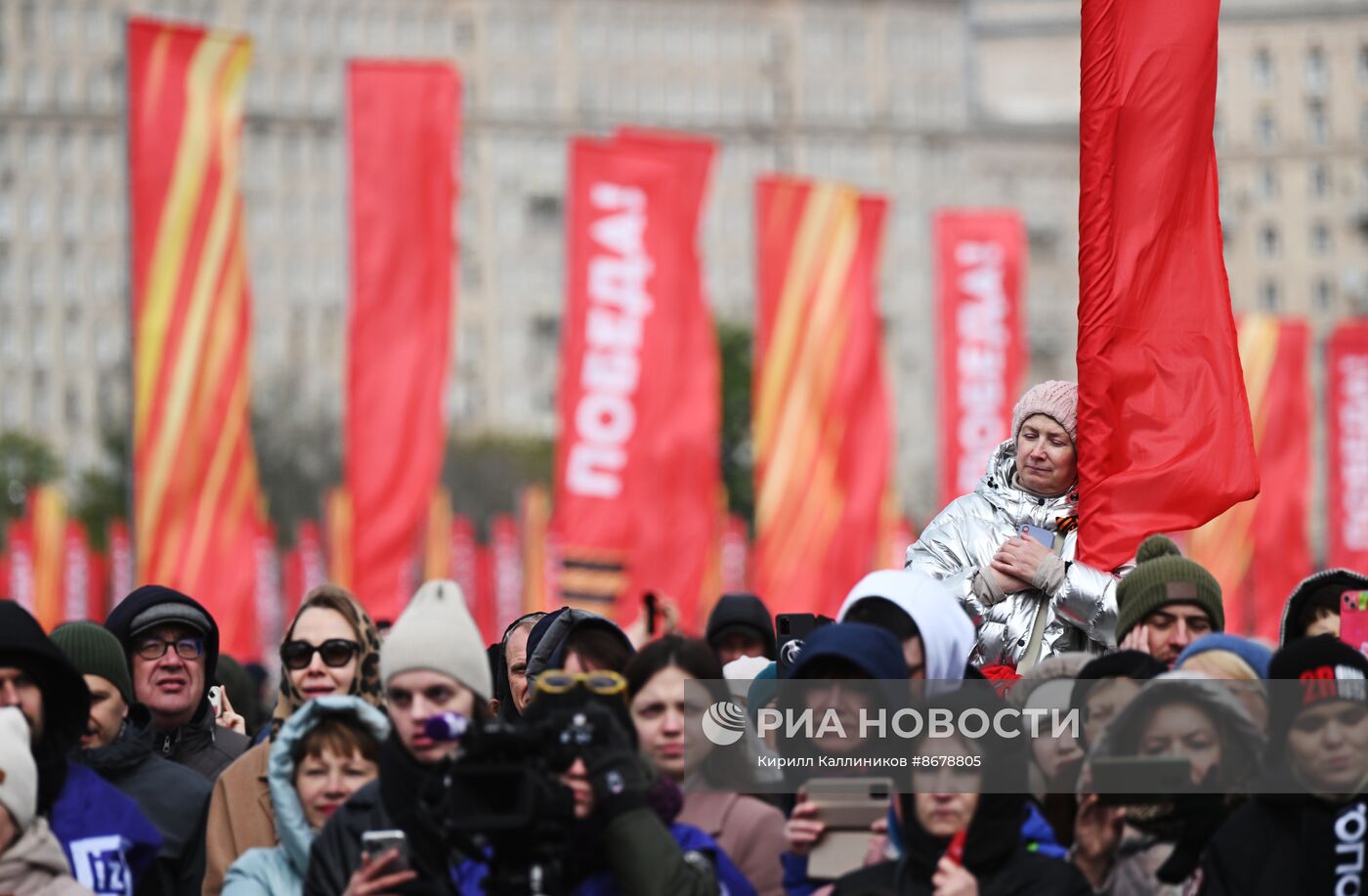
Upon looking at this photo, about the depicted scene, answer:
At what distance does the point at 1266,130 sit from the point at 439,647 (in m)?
112

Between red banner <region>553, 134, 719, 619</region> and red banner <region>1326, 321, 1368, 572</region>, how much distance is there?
51.7 feet

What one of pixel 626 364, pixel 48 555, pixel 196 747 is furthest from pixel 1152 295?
pixel 48 555

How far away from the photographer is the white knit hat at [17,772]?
686 cm

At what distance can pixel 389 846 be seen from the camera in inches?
261

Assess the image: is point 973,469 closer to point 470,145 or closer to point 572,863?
point 572,863

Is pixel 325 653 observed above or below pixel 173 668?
above

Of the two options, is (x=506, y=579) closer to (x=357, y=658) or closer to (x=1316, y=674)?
(x=357, y=658)

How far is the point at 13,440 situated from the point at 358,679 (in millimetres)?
99813

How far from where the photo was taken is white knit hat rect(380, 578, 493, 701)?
6957mm

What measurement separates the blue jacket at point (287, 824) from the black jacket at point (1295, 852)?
206cm

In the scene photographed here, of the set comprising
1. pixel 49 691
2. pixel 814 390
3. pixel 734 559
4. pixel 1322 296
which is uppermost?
pixel 1322 296

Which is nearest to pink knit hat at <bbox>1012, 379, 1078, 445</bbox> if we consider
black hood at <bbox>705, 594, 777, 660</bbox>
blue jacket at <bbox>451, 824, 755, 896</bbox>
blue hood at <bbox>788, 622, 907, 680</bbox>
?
black hood at <bbox>705, 594, 777, 660</bbox>

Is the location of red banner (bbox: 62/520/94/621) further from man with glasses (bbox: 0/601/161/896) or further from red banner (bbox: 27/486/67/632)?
man with glasses (bbox: 0/601/161/896)

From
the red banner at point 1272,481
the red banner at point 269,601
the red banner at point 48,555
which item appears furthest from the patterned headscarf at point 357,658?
the red banner at point 269,601
